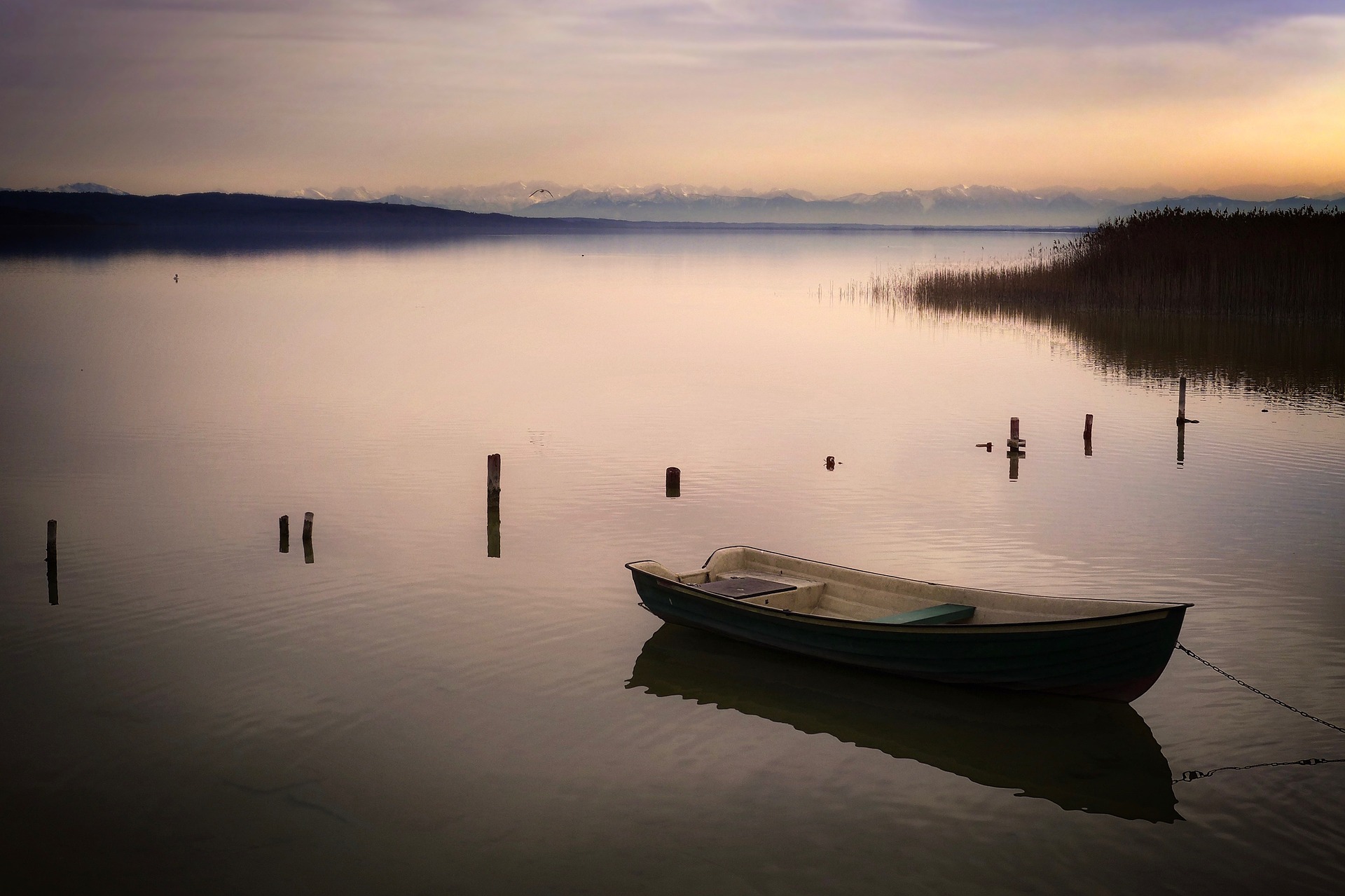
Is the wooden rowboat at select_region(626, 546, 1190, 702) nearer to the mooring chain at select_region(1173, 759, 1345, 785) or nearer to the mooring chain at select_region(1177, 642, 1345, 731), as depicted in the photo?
the mooring chain at select_region(1177, 642, 1345, 731)

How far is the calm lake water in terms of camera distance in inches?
370

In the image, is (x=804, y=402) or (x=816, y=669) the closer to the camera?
(x=816, y=669)

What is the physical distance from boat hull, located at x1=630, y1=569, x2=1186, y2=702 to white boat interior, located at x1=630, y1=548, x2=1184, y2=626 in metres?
0.13

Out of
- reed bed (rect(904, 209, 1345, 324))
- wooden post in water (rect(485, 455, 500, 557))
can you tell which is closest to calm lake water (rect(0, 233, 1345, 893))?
wooden post in water (rect(485, 455, 500, 557))

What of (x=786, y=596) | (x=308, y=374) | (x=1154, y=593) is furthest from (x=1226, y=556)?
(x=308, y=374)

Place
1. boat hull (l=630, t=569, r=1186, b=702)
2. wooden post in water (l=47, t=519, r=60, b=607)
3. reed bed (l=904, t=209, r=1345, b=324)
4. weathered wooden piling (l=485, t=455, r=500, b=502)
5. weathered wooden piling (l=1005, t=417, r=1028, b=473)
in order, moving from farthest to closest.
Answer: reed bed (l=904, t=209, r=1345, b=324), weathered wooden piling (l=1005, t=417, r=1028, b=473), weathered wooden piling (l=485, t=455, r=500, b=502), wooden post in water (l=47, t=519, r=60, b=607), boat hull (l=630, t=569, r=1186, b=702)

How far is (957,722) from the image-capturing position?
11.6 metres

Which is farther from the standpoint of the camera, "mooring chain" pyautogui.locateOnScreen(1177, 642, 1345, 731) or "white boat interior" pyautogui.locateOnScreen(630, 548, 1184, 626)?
"white boat interior" pyautogui.locateOnScreen(630, 548, 1184, 626)

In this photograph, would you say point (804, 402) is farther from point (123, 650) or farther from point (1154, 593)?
point (123, 650)

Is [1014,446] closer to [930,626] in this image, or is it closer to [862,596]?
[862,596]

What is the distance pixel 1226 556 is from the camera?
16.8 metres

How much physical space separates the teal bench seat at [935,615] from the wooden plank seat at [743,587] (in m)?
1.45

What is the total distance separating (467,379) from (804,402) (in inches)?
417

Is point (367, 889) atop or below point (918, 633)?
below
